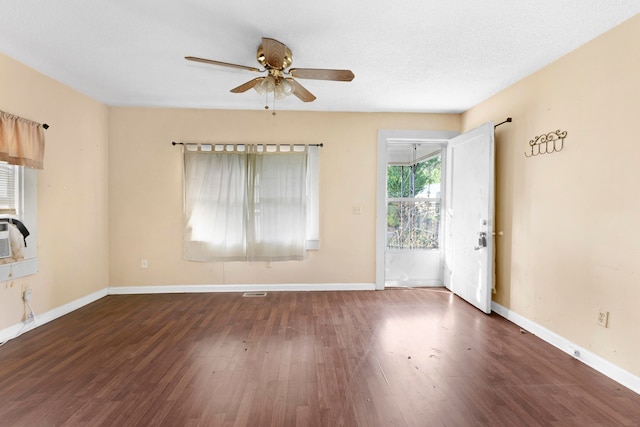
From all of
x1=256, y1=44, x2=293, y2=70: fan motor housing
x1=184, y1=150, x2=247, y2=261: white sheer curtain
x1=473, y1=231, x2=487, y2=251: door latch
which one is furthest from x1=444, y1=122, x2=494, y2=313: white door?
x1=184, y1=150, x2=247, y2=261: white sheer curtain

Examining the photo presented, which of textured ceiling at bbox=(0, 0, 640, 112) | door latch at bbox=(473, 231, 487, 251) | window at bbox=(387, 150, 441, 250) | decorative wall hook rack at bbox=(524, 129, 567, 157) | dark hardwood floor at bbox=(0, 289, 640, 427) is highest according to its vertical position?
textured ceiling at bbox=(0, 0, 640, 112)

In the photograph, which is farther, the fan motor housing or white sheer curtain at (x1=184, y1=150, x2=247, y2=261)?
white sheer curtain at (x1=184, y1=150, x2=247, y2=261)

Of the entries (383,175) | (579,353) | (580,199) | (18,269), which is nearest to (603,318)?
(579,353)

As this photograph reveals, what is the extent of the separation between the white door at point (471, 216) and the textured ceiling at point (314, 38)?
0.72 m

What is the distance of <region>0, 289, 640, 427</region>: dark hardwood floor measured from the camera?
167cm

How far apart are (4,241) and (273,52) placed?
283cm

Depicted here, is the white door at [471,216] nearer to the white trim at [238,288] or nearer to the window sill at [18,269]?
the white trim at [238,288]

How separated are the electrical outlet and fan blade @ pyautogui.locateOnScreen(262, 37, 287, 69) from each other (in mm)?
3047

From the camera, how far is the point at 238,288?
13.2 feet

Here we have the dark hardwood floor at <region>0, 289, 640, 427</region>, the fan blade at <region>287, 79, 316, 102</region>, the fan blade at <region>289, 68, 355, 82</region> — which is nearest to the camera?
the dark hardwood floor at <region>0, 289, 640, 427</region>

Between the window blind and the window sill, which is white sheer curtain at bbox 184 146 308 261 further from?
the window blind

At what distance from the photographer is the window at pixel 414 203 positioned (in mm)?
4301

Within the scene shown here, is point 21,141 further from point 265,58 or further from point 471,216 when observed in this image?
point 471,216

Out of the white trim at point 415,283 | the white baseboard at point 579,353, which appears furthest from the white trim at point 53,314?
the white baseboard at point 579,353
